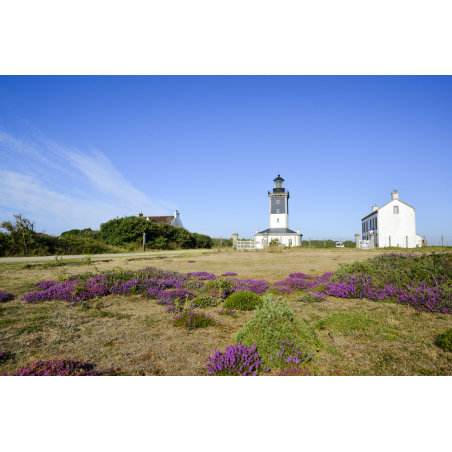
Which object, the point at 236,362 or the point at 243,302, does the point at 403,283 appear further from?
the point at 236,362

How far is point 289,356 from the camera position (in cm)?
326

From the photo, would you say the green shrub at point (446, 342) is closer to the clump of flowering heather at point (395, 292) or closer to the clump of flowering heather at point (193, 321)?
the clump of flowering heather at point (395, 292)

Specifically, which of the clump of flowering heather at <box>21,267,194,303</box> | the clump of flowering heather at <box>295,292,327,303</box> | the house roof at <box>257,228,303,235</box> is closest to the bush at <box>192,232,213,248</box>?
the house roof at <box>257,228,303,235</box>

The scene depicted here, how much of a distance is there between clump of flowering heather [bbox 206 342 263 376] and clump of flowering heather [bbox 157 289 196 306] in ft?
10.6

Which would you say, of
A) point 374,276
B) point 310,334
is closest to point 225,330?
point 310,334

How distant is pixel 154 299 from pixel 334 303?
15.6ft

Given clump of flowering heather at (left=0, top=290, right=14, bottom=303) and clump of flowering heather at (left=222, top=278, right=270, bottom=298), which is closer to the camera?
clump of flowering heather at (left=0, top=290, right=14, bottom=303)

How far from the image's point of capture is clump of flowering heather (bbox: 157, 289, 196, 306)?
6.38 m

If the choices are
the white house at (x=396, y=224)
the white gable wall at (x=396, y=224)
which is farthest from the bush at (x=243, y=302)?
the white gable wall at (x=396, y=224)

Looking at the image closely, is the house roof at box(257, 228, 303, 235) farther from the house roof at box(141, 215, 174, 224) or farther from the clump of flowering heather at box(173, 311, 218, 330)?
the clump of flowering heather at box(173, 311, 218, 330)

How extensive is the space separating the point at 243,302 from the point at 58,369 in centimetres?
403

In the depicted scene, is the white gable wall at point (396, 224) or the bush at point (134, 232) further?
the white gable wall at point (396, 224)

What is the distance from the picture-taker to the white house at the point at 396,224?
1855 inches

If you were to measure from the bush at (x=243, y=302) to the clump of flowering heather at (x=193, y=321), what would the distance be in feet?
3.55
